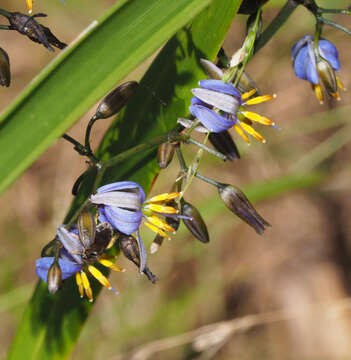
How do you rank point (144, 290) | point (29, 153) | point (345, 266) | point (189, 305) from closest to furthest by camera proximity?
point (29, 153)
point (189, 305)
point (144, 290)
point (345, 266)

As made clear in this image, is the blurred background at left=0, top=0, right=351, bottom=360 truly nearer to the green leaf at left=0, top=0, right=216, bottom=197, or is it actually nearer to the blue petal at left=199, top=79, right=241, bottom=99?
the blue petal at left=199, top=79, right=241, bottom=99

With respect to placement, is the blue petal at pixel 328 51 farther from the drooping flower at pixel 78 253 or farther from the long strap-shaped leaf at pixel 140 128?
the drooping flower at pixel 78 253

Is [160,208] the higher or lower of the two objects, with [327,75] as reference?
higher

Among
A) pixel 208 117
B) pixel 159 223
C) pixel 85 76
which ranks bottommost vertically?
pixel 159 223

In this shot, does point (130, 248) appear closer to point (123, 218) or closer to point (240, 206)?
point (123, 218)

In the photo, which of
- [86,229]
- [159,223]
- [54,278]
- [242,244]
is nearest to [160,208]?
[159,223]

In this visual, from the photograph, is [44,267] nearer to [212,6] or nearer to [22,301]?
[212,6]

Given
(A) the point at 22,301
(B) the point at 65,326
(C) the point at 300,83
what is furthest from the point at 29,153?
(C) the point at 300,83
